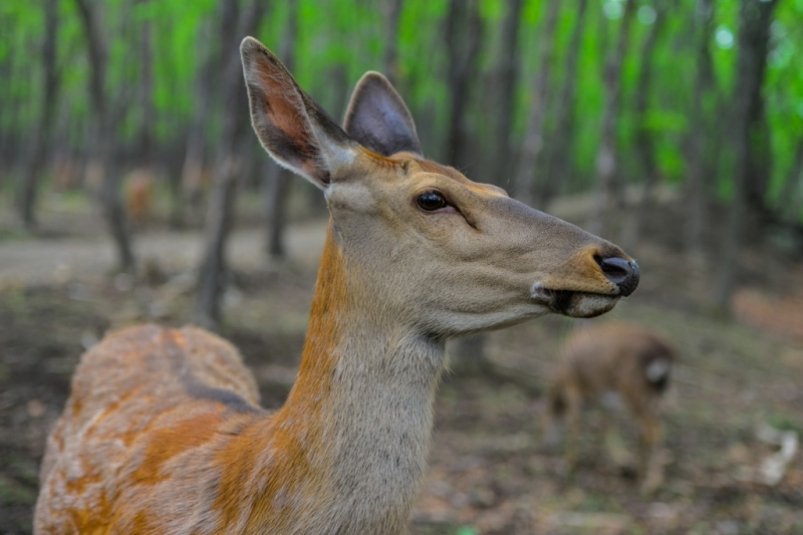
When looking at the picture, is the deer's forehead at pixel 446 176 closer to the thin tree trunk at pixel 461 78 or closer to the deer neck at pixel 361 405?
the deer neck at pixel 361 405

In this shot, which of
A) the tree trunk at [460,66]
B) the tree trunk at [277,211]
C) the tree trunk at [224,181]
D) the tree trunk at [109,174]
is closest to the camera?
the tree trunk at [224,181]

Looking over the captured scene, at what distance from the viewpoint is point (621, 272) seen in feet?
8.07

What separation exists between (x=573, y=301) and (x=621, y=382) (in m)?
5.33

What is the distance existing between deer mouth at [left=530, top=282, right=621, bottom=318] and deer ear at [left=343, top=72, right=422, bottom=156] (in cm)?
115

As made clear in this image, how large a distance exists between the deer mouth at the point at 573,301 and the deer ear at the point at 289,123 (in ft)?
2.74

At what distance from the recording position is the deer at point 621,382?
7.29 metres

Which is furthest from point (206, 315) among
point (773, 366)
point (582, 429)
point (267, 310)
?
point (773, 366)

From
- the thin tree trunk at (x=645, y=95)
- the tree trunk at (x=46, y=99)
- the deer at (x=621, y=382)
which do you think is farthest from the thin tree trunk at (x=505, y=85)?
the tree trunk at (x=46, y=99)

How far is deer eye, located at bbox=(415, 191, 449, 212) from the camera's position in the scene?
273 centimetres

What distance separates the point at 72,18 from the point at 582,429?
15234mm

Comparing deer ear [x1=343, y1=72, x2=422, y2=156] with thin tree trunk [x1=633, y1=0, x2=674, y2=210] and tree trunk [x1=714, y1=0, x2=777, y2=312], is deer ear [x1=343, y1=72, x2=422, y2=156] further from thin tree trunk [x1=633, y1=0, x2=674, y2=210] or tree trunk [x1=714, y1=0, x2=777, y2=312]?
thin tree trunk [x1=633, y1=0, x2=674, y2=210]

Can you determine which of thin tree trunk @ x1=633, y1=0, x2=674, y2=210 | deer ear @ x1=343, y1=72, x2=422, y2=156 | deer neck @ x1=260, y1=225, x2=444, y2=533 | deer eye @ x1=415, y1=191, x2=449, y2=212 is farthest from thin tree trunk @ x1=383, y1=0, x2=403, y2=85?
thin tree trunk @ x1=633, y1=0, x2=674, y2=210

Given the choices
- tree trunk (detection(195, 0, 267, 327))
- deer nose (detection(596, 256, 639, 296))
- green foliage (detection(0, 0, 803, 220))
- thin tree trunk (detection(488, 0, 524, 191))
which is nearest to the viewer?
deer nose (detection(596, 256, 639, 296))

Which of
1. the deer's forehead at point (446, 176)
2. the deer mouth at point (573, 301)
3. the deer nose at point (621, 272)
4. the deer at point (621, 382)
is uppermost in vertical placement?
the deer's forehead at point (446, 176)
